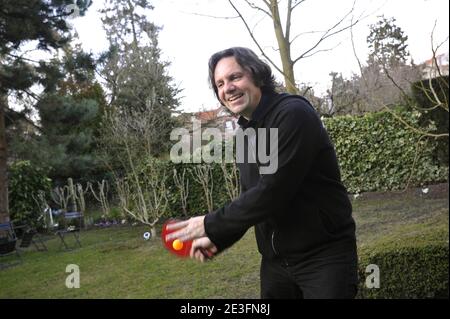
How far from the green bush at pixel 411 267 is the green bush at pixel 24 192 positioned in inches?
342

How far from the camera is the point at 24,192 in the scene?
9.76m

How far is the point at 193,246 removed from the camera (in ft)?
4.18

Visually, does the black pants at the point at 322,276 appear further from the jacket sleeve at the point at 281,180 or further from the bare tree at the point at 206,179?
the bare tree at the point at 206,179

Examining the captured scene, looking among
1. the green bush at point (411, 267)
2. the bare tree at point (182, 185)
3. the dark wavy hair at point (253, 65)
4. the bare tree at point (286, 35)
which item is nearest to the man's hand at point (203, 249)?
the dark wavy hair at point (253, 65)

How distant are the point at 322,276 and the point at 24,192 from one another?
9741 millimetres

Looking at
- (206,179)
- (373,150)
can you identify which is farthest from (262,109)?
(206,179)

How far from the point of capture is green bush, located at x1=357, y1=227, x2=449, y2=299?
246 cm

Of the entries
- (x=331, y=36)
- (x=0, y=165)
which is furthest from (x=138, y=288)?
(x=0, y=165)

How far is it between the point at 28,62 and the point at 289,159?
314 inches

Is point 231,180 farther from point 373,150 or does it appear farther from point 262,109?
point 262,109

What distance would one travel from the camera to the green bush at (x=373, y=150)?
7000 millimetres

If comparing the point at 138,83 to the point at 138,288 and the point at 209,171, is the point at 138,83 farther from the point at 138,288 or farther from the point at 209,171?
the point at 138,288
